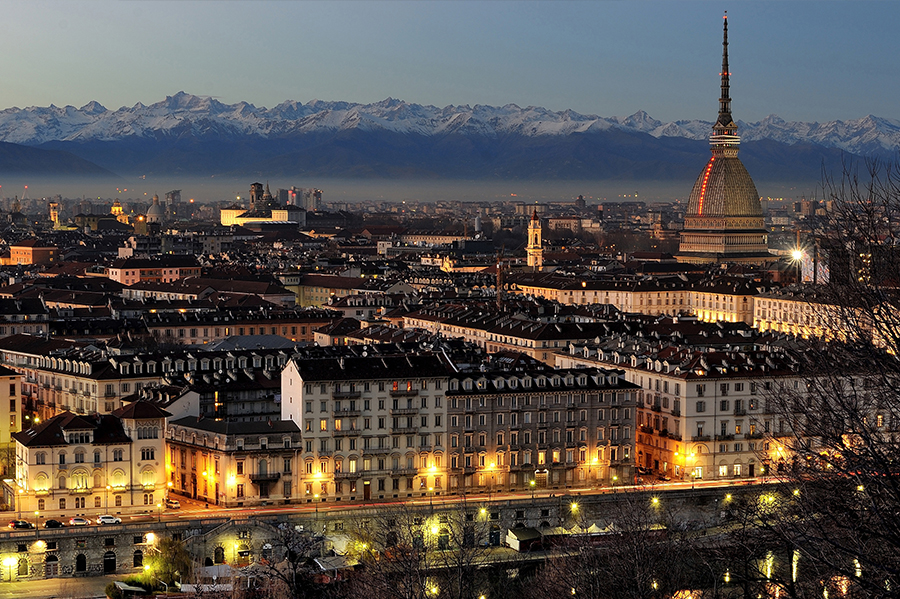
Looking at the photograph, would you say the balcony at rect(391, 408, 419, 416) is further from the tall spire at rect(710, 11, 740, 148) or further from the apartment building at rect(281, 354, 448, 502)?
the tall spire at rect(710, 11, 740, 148)

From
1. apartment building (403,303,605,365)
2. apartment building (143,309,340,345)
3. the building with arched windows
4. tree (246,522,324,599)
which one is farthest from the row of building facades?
apartment building (143,309,340,345)

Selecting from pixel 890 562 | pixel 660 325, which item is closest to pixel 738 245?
pixel 660 325

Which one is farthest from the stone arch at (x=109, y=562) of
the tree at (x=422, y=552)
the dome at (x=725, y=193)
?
the dome at (x=725, y=193)

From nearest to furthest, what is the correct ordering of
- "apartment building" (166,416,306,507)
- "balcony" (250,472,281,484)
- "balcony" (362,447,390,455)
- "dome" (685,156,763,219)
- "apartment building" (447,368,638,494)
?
"apartment building" (166,416,306,507), "balcony" (250,472,281,484), "balcony" (362,447,390,455), "apartment building" (447,368,638,494), "dome" (685,156,763,219)

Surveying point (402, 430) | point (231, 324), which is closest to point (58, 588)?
point (402, 430)

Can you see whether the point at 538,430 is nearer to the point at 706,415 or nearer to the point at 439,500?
the point at 439,500

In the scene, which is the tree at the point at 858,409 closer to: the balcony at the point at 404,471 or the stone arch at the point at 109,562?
the stone arch at the point at 109,562
